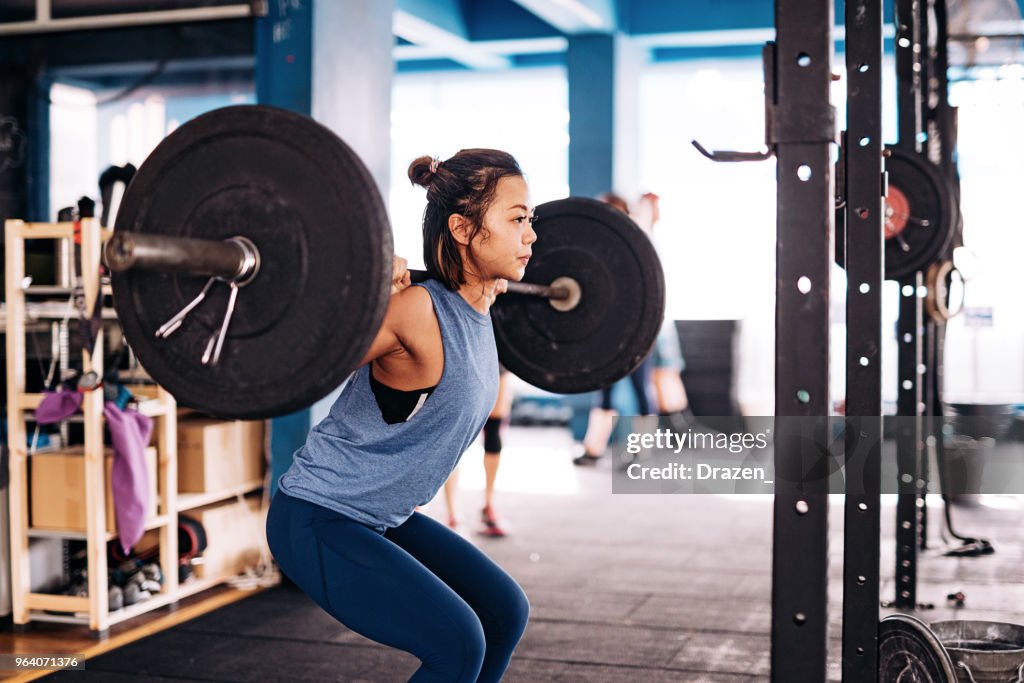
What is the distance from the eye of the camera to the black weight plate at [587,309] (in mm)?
2193

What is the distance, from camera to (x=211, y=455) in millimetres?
3584

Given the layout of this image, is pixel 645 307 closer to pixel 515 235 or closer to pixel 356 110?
pixel 515 235

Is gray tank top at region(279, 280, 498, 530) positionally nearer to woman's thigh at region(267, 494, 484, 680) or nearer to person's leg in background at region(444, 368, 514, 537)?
woman's thigh at region(267, 494, 484, 680)

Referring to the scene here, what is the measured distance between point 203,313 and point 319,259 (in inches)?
6.9

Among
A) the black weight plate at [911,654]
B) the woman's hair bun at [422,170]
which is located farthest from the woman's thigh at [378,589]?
the black weight plate at [911,654]

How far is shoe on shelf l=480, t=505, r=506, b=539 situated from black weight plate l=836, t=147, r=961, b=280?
83.1 inches

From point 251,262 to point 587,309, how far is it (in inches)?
40.8

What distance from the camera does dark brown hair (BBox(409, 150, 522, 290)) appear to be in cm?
168

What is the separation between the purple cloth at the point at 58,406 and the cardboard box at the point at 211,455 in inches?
22.4

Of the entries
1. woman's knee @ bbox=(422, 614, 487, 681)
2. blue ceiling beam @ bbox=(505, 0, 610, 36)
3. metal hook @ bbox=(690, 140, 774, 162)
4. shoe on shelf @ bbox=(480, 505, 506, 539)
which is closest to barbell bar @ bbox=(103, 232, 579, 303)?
woman's knee @ bbox=(422, 614, 487, 681)

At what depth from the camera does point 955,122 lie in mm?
4281

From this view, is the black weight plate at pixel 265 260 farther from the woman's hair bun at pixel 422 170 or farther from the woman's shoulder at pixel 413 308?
the woman's hair bun at pixel 422 170

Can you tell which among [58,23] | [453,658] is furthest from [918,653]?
[58,23]

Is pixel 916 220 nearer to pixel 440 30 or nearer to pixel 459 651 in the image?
pixel 459 651
